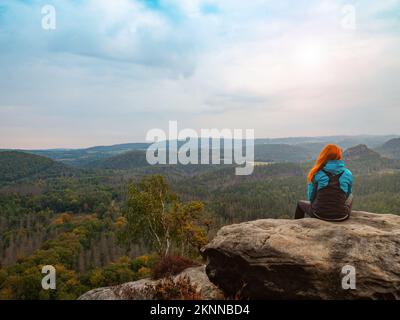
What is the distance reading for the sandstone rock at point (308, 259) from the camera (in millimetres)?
9242

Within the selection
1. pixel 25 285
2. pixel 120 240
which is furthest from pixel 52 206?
pixel 120 240

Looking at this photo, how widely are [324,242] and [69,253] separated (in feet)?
333

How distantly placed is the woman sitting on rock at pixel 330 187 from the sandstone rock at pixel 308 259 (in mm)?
436

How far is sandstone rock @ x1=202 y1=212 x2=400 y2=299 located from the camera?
9.24 meters

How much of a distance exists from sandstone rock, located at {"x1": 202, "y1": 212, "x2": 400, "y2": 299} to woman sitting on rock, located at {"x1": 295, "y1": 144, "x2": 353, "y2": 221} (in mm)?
436

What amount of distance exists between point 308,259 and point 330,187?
2.98 metres

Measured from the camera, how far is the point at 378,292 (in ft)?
29.6

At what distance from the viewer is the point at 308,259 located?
378 inches

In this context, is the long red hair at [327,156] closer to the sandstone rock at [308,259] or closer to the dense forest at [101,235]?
the sandstone rock at [308,259]
